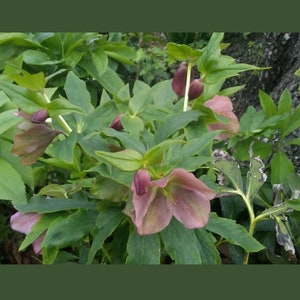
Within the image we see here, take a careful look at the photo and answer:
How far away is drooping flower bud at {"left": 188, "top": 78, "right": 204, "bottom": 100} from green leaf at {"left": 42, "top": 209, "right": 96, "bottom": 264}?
1.01 feet

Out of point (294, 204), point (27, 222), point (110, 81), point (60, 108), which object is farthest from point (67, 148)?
point (110, 81)

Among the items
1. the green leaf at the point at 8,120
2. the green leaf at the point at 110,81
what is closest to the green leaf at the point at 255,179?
the green leaf at the point at 8,120

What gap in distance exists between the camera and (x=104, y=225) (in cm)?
92

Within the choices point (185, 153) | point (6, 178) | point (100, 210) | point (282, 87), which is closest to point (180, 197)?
point (185, 153)

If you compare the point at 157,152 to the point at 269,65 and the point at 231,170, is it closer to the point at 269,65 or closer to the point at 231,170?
the point at 231,170

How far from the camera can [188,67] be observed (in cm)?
109

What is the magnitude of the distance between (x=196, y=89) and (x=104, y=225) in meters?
0.33

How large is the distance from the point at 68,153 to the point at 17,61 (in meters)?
0.92

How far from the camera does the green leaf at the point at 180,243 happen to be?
0.87 m

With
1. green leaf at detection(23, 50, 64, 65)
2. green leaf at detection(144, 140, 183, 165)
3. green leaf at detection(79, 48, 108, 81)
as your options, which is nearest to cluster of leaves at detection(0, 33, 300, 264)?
green leaf at detection(144, 140, 183, 165)

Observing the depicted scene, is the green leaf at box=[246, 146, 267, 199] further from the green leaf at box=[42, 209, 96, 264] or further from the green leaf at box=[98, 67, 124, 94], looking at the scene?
the green leaf at box=[98, 67, 124, 94]

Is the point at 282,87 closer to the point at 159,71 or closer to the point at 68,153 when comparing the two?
the point at 159,71

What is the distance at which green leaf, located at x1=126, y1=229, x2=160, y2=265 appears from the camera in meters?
0.88

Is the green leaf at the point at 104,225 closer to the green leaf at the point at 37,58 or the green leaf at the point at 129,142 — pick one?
the green leaf at the point at 129,142
